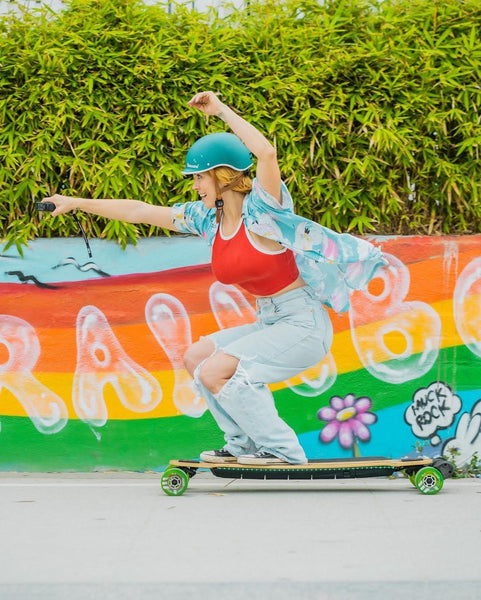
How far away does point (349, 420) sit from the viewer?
20.0ft

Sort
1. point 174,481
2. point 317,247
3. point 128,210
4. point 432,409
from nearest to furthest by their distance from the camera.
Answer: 1. point 317,247
2. point 174,481
3. point 128,210
4. point 432,409

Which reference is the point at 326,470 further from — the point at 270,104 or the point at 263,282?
the point at 270,104

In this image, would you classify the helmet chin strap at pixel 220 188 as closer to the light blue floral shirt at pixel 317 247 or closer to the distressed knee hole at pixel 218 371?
the light blue floral shirt at pixel 317 247

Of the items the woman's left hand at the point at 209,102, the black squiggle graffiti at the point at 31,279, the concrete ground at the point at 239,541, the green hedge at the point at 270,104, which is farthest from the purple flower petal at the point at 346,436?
the woman's left hand at the point at 209,102

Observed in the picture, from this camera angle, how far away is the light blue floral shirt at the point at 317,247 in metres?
5.00

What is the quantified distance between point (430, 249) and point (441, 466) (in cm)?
138

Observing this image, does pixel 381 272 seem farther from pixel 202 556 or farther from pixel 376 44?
pixel 202 556

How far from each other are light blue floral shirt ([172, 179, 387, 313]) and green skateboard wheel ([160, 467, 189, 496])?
3.95 ft

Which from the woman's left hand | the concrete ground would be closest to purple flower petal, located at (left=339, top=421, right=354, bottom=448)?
the concrete ground

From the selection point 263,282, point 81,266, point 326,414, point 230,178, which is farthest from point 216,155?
point 326,414

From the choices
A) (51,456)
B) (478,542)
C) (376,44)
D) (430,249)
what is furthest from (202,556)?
(376,44)

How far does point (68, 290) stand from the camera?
20.1 feet

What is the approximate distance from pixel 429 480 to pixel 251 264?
5.02 feet

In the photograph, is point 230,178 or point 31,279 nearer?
point 230,178
